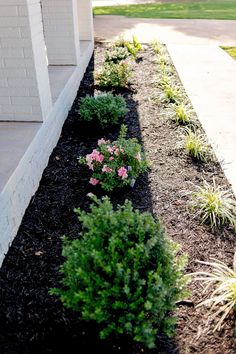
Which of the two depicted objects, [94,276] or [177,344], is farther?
[177,344]

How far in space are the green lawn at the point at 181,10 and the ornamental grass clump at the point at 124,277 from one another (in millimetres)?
13328

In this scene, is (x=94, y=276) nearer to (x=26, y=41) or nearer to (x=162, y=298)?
(x=162, y=298)

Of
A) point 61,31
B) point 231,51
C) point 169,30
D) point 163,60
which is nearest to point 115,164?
point 61,31

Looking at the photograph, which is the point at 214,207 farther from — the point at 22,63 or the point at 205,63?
the point at 205,63

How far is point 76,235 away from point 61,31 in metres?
4.27

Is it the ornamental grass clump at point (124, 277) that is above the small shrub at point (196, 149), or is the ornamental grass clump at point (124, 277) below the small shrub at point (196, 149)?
above

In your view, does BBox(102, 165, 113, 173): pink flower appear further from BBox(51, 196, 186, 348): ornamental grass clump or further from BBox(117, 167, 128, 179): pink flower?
BBox(51, 196, 186, 348): ornamental grass clump

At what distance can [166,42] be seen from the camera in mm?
10133

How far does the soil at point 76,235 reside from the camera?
2262mm

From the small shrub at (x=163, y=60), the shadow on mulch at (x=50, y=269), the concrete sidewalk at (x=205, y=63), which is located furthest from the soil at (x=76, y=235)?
the small shrub at (x=163, y=60)

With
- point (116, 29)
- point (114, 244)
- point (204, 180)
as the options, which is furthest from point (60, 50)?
point (116, 29)

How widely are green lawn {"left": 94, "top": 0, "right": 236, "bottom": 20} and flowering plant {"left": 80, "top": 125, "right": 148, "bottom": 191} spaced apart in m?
11.8

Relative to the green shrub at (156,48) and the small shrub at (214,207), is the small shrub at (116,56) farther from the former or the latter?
the small shrub at (214,207)

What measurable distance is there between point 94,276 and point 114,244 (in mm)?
191
